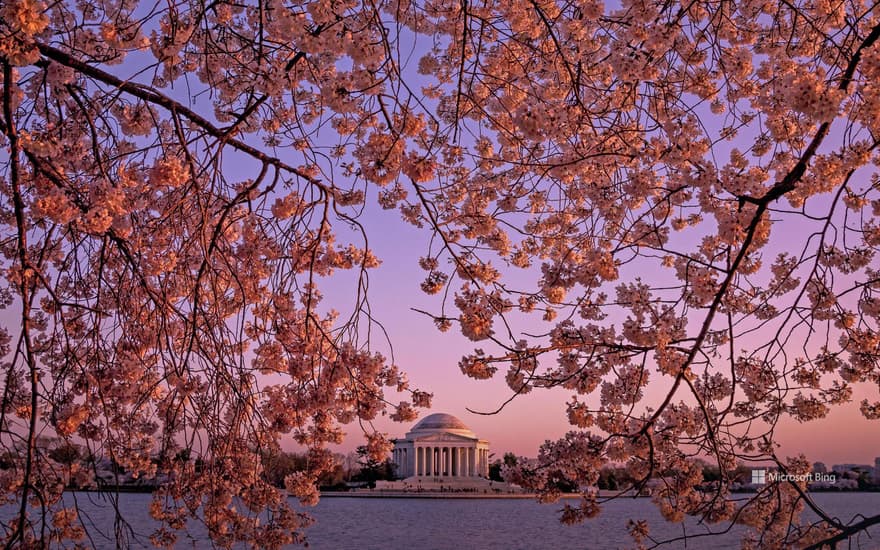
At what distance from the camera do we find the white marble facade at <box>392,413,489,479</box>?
68250 millimetres

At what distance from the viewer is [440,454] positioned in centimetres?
6931

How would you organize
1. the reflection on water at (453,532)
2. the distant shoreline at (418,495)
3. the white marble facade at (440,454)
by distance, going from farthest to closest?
the white marble facade at (440,454) < the distant shoreline at (418,495) < the reflection on water at (453,532)

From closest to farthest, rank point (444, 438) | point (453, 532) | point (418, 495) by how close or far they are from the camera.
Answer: point (453, 532), point (418, 495), point (444, 438)

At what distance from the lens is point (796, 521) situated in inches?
172

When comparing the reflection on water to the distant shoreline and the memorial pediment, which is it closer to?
the distant shoreline

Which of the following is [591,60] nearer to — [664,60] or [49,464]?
[664,60]

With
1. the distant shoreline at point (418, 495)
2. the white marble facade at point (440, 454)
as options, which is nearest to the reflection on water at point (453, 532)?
the distant shoreline at point (418, 495)

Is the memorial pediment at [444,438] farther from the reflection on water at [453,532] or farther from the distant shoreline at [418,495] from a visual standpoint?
the reflection on water at [453,532]

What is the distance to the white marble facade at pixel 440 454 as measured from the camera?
68250 mm

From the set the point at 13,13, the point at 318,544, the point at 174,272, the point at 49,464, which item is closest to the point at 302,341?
the point at 174,272

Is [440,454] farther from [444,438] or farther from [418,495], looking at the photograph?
[418,495]

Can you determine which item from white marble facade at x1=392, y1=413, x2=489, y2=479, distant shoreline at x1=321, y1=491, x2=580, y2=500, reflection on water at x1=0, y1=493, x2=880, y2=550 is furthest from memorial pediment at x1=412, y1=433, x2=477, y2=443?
reflection on water at x1=0, y1=493, x2=880, y2=550

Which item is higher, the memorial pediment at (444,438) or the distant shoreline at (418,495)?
the memorial pediment at (444,438)

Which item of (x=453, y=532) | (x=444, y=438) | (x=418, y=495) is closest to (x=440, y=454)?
(x=444, y=438)
